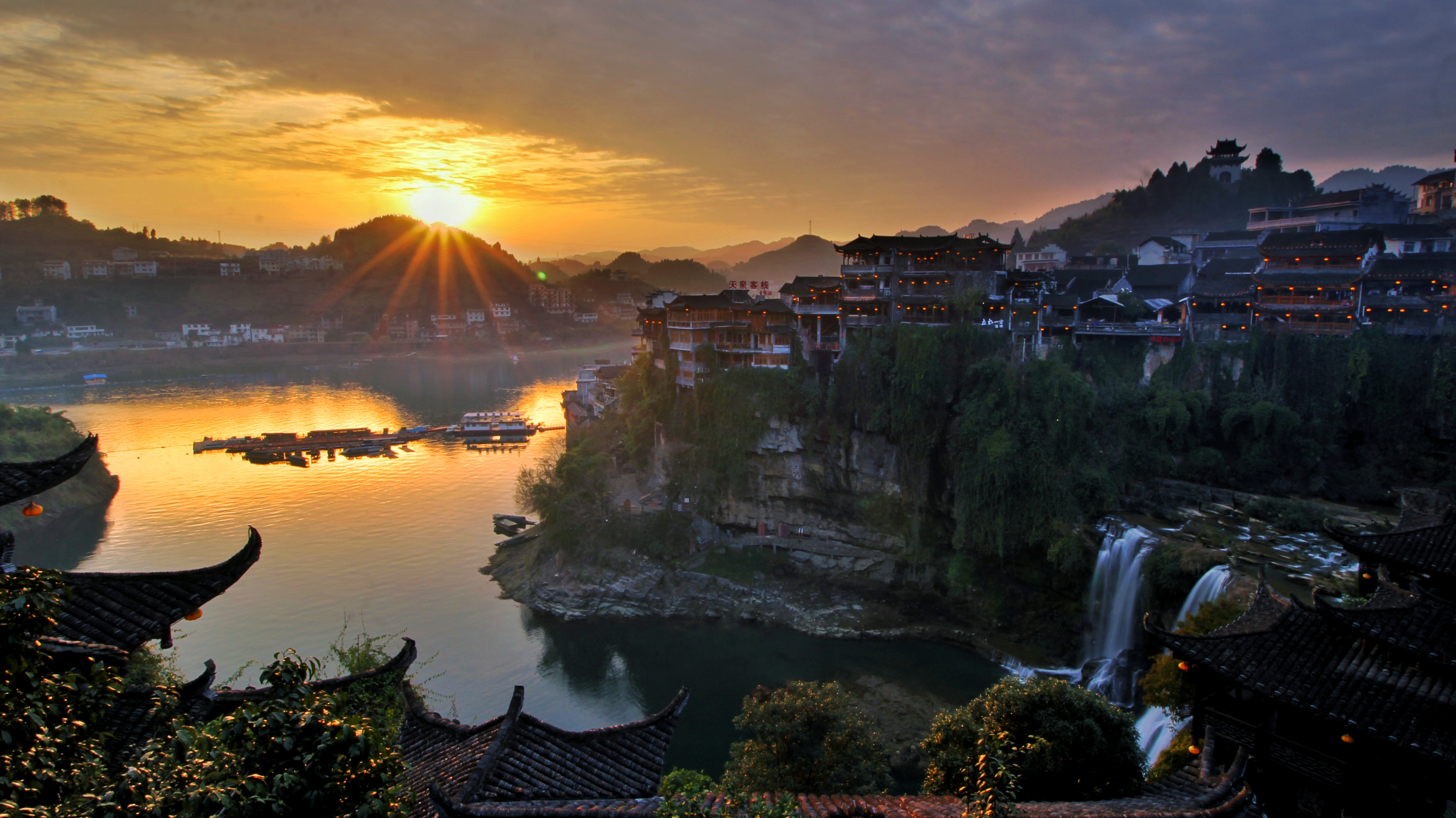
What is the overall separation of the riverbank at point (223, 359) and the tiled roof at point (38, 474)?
249ft

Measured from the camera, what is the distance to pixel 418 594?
78.3ft

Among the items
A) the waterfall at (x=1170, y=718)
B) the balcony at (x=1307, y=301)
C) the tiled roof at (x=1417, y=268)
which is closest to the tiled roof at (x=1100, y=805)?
the waterfall at (x=1170, y=718)

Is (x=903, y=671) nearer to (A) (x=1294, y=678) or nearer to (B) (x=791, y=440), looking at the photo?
(B) (x=791, y=440)

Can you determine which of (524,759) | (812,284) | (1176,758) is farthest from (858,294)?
(524,759)

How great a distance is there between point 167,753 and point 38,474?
9.39 feet

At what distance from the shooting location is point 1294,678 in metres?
7.58

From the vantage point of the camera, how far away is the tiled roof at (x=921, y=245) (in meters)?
28.0

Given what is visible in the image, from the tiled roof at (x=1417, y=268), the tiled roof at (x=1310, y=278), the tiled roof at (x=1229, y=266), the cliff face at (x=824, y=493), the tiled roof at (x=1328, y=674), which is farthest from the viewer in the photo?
the tiled roof at (x=1229, y=266)

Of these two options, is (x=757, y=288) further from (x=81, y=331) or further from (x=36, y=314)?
(x=36, y=314)

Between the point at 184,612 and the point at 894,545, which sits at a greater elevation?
the point at 184,612

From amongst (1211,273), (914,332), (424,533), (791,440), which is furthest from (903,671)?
(1211,273)

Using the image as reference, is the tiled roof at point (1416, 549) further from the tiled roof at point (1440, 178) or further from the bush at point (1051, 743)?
the tiled roof at point (1440, 178)

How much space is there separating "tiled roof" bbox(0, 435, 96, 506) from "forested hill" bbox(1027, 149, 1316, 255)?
1921 inches

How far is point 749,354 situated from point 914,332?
699 centimetres
